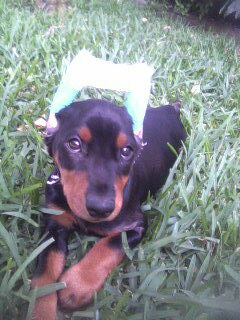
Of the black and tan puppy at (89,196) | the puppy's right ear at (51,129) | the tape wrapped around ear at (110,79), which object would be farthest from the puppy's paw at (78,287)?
the tape wrapped around ear at (110,79)

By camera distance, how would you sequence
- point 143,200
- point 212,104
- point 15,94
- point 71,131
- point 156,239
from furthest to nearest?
point 212,104 < point 15,94 < point 143,200 < point 156,239 < point 71,131

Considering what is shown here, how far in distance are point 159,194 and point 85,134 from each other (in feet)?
3.18

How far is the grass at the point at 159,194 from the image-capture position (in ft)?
6.32

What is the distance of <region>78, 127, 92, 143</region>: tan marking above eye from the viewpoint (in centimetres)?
212

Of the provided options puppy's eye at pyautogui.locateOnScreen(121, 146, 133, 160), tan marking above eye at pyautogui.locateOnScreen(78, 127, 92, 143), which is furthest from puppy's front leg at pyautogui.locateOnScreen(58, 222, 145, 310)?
tan marking above eye at pyautogui.locateOnScreen(78, 127, 92, 143)

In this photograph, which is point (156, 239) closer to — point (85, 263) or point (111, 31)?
point (85, 263)

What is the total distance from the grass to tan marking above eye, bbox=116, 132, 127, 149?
1.84 feet

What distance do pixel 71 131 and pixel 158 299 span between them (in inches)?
40.1

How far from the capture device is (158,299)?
1.94 metres

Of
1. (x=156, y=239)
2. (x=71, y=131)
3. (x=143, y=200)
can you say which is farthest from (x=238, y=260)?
(x=71, y=131)

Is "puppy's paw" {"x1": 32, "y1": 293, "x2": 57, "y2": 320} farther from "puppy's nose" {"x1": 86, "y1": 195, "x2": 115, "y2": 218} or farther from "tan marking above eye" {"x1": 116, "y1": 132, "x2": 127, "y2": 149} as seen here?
"tan marking above eye" {"x1": 116, "y1": 132, "x2": 127, "y2": 149}

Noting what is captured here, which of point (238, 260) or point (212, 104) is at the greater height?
point (212, 104)

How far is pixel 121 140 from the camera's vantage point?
2.16 metres

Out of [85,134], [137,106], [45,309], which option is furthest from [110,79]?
[45,309]
